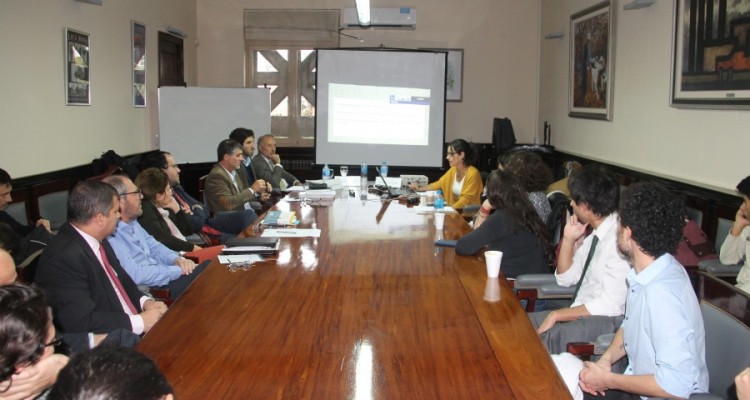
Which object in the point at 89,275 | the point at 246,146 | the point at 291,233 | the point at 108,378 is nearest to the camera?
the point at 108,378

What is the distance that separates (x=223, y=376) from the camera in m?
1.87

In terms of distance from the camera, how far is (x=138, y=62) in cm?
705

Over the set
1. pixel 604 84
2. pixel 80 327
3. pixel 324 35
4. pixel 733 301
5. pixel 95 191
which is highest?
pixel 324 35

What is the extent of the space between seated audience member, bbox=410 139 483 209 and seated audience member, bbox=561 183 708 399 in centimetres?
343

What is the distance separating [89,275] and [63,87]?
11.3ft

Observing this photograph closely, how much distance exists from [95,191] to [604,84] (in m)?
5.26

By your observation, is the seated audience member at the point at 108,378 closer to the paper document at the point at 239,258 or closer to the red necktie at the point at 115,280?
the red necktie at the point at 115,280

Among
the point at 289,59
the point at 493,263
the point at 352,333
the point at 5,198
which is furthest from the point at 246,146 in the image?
the point at 352,333

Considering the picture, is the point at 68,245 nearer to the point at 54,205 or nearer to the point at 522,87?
the point at 54,205

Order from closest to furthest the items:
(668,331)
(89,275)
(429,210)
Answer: (668,331) → (89,275) → (429,210)

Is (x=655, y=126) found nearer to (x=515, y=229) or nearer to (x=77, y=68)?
(x=515, y=229)

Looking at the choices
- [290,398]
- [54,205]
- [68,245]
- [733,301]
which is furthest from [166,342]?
[54,205]

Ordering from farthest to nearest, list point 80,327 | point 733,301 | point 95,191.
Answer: point 95,191, point 80,327, point 733,301

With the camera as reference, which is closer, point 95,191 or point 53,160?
point 95,191
